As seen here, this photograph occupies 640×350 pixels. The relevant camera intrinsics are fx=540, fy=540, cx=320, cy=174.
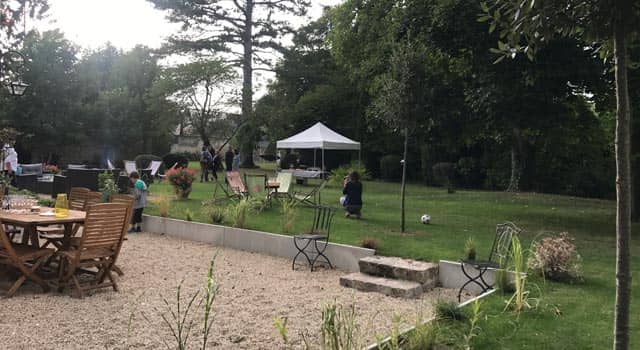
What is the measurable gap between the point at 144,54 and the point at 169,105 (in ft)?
26.4

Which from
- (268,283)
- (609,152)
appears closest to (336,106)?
(609,152)

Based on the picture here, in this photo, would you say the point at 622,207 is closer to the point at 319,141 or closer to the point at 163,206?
the point at 163,206

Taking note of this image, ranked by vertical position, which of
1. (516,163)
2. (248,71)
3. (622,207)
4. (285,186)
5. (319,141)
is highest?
(248,71)

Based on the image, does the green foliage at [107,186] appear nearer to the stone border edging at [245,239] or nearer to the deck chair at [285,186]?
the stone border edging at [245,239]

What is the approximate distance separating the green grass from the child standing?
0.73 metres

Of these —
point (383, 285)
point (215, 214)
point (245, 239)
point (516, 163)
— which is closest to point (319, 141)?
point (516, 163)

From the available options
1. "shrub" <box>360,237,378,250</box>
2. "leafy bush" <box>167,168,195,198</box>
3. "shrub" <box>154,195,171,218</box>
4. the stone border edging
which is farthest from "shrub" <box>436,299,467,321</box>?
"leafy bush" <box>167,168,195,198</box>

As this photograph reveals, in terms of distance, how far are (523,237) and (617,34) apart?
6644 mm

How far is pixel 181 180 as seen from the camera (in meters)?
13.1

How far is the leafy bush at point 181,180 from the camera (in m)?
13.1

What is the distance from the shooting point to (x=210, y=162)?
20.0m

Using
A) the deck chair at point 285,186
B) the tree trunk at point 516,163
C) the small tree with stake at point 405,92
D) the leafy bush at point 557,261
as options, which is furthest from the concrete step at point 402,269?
the tree trunk at point 516,163

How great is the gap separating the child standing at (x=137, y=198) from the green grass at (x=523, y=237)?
732 mm

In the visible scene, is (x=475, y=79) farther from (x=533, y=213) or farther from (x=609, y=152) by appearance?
(x=609, y=152)
